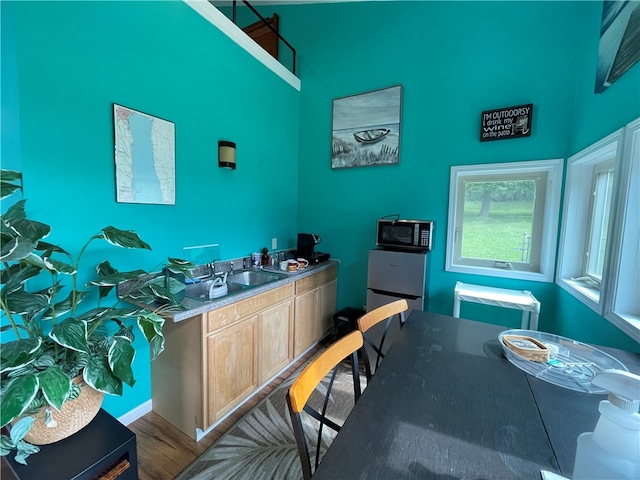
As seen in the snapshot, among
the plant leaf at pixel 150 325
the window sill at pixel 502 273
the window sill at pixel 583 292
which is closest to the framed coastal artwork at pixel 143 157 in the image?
the plant leaf at pixel 150 325

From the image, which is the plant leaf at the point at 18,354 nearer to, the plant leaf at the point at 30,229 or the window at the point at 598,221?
the plant leaf at the point at 30,229

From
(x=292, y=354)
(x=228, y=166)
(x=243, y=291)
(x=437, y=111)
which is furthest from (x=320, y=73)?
(x=292, y=354)

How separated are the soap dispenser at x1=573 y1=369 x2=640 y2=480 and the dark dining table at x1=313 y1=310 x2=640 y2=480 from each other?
17 cm

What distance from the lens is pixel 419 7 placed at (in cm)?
254

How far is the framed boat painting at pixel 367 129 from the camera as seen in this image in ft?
8.91

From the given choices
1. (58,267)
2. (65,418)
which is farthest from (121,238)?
(65,418)

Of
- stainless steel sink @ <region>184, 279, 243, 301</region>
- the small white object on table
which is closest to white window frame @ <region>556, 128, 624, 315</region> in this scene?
the small white object on table

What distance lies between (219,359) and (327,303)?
4.84ft

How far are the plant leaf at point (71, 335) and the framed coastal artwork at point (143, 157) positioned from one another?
2.93 ft

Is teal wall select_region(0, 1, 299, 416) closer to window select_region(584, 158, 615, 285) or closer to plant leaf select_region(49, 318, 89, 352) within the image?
plant leaf select_region(49, 318, 89, 352)

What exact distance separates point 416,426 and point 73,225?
74.7 inches

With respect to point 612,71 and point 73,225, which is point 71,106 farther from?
point 612,71

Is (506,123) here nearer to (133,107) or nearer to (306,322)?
(306,322)

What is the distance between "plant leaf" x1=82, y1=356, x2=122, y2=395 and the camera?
1.07m
